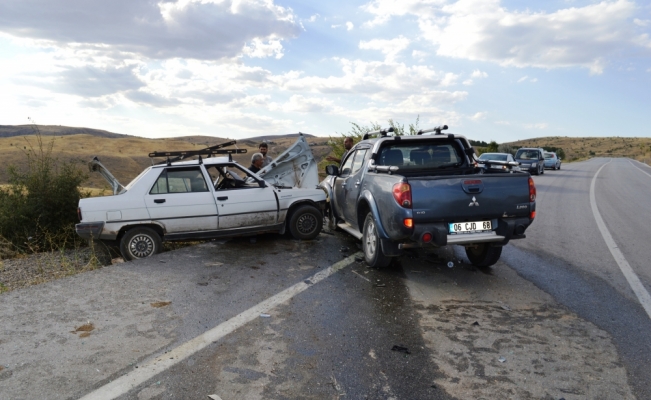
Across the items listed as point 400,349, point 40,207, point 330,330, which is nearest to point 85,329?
point 330,330

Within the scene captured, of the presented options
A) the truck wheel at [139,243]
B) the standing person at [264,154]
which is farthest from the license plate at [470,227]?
the standing person at [264,154]

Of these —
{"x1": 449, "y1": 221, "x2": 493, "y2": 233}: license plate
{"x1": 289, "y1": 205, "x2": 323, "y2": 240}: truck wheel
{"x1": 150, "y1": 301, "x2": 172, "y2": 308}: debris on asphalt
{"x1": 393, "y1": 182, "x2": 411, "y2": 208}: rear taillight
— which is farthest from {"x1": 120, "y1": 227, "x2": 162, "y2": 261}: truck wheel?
{"x1": 449, "y1": 221, "x2": 493, "y2": 233}: license plate

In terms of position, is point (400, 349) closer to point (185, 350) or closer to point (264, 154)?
point (185, 350)

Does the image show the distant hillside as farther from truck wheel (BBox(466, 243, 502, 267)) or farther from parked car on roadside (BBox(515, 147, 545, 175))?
truck wheel (BBox(466, 243, 502, 267))

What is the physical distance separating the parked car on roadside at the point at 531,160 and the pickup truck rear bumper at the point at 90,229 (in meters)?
27.1

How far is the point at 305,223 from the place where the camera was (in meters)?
9.02

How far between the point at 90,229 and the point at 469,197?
5526 millimetres

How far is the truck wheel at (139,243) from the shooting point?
779cm

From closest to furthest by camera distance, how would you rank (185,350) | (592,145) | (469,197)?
1. (185,350)
2. (469,197)
3. (592,145)

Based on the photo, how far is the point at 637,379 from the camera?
12.3 feet

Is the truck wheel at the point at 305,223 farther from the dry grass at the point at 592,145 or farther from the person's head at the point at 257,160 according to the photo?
the dry grass at the point at 592,145

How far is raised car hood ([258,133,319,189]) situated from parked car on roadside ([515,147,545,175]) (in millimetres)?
22335

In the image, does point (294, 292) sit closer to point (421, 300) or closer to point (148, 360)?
point (421, 300)

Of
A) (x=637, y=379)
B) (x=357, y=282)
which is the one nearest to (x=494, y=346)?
(x=637, y=379)
